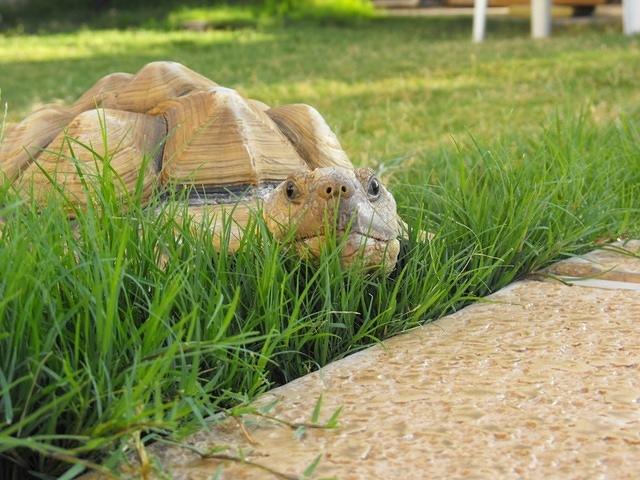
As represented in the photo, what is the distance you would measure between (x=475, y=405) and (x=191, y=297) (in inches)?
16.8

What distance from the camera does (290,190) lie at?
1910mm

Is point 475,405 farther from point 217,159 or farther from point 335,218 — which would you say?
point 217,159

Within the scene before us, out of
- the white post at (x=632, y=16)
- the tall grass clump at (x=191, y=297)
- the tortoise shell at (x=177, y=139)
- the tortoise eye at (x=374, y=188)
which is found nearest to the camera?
the tall grass clump at (x=191, y=297)

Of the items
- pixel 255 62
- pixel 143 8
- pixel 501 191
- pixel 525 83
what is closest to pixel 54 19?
pixel 143 8

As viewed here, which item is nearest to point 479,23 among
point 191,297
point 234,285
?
point 234,285

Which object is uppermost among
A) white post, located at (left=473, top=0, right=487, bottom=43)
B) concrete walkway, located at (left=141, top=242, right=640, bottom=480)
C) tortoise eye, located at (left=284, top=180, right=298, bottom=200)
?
tortoise eye, located at (left=284, top=180, right=298, bottom=200)

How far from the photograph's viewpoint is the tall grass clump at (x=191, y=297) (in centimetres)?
129

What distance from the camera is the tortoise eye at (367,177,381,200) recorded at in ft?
6.45

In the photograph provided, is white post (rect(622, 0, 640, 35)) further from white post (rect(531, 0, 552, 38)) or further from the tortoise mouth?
the tortoise mouth

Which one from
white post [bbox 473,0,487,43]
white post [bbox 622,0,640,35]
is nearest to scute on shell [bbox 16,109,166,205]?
white post [bbox 622,0,640,35]

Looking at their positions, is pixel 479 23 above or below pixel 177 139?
below

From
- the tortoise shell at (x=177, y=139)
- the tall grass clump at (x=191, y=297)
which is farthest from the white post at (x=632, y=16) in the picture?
the tortoise shell at (x=177, y=139)

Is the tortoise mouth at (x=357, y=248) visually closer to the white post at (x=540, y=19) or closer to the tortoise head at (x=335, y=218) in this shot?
the tortoise head at (x=335, y=218)

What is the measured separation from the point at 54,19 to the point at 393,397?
1354 centimetres
